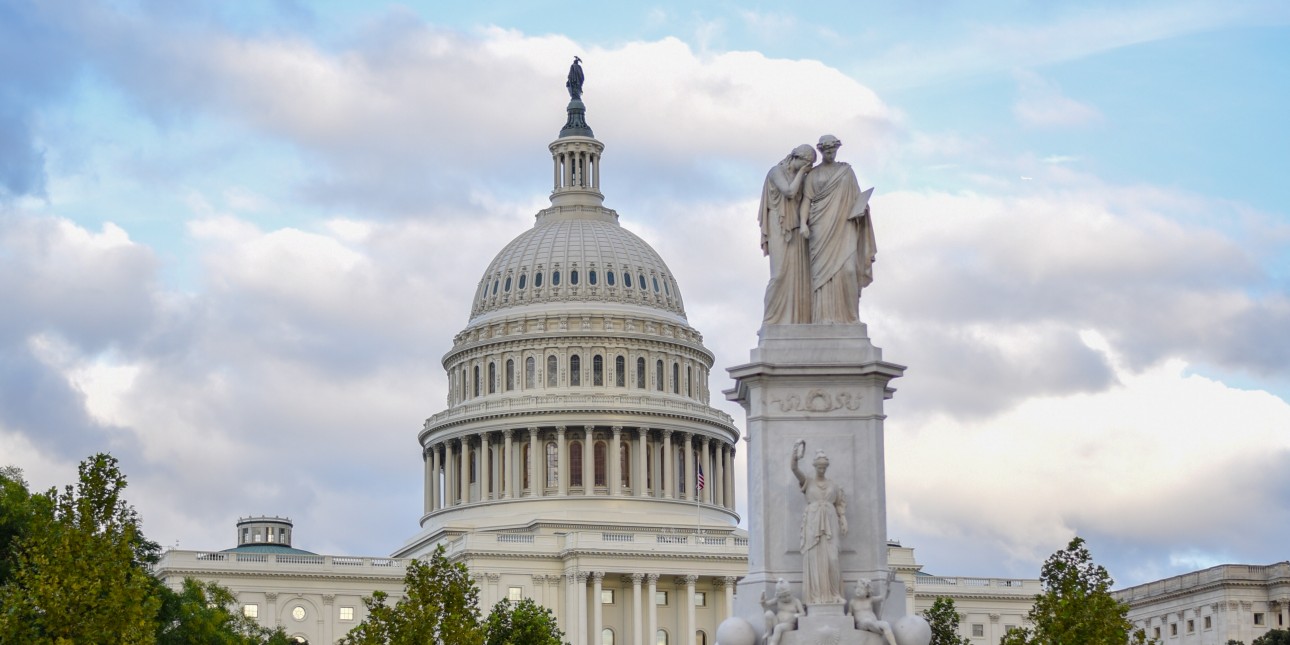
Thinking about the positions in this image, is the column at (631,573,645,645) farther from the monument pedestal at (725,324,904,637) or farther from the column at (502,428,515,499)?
the monument pedestal at (725,324,904,637)

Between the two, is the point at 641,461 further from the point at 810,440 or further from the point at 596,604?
the point at 810,440

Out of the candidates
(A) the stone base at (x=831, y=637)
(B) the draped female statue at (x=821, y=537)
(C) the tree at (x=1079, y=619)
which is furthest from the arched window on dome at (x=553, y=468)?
(A) the stone base at (x=831, y=637)

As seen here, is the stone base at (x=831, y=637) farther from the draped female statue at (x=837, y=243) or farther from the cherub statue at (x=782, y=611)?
the draped female statue at (x=837, y=243)

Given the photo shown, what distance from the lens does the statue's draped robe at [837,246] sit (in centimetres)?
3606

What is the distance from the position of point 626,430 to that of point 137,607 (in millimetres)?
152681

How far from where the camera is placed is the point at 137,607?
46.8 metres

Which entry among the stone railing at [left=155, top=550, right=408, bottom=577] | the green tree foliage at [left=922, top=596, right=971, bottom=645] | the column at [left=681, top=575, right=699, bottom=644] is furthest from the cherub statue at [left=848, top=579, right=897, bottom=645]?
the stone railing at [left=155, top=550, right=408, bottom=577]

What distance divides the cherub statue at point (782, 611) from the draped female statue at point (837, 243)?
3987mm

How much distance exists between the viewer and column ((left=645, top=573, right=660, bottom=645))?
17725 centimetres

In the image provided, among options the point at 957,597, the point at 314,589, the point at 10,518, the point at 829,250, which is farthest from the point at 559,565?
the point at 829,250

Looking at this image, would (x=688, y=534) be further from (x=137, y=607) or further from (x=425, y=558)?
(x=137, y=607)

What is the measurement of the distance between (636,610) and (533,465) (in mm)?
23465

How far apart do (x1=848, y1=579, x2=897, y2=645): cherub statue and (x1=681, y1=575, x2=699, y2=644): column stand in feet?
474

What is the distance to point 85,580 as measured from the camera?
152ft
